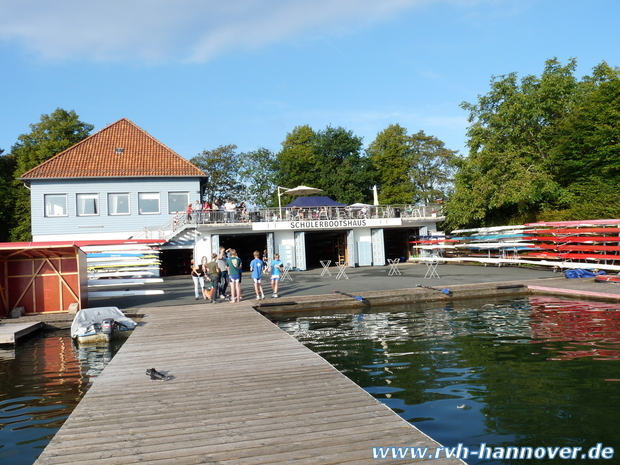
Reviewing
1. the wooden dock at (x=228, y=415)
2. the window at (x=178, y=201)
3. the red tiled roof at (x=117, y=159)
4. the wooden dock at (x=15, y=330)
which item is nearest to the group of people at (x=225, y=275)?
the wooden dock at (x=15, y=330)

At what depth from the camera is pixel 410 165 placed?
167 feet

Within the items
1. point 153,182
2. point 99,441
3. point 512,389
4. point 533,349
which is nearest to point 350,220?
point 153,182

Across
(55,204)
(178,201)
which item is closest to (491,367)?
Result: (178,201)

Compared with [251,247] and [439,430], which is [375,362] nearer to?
[439,430]

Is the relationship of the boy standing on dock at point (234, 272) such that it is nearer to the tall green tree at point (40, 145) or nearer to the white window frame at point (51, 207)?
the white window frame at point (51, 207)

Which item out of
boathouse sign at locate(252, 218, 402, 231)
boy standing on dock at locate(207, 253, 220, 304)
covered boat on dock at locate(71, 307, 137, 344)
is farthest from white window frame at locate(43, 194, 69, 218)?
covered boat on dock at locate(71, 307, 137, 344)

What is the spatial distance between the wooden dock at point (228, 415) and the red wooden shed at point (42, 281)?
7739 millimetres

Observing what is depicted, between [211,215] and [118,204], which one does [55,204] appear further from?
[211,215]

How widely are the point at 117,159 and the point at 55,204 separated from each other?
4606 millimetres

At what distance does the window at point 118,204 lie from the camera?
31188mm

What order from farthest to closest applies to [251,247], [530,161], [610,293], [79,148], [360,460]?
1. [251,247]
2. [79,148]
3. [530,161]
4. [610,293]
5. [360,460]

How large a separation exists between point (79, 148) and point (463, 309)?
27773mm

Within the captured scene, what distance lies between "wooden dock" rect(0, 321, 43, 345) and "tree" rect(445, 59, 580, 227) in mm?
24045

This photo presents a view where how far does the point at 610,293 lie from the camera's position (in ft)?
45.4
